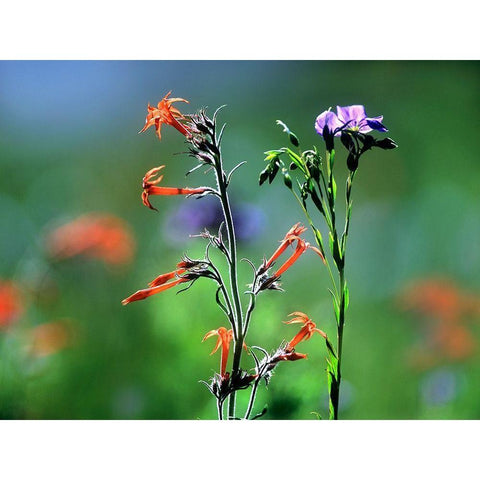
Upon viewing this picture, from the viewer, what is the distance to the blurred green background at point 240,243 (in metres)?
2.26

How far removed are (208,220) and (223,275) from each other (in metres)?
0.25

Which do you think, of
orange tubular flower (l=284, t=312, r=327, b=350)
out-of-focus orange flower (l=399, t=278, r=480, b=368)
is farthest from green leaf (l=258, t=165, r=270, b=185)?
out-of-focus orange flower (l=399, t=278, r=480, b=368)

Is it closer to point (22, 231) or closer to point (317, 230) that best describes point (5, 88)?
point (22, 231)

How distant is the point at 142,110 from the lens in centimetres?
229

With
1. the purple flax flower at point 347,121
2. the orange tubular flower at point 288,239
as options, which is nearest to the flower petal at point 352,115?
the purple flax flower at point 347,121

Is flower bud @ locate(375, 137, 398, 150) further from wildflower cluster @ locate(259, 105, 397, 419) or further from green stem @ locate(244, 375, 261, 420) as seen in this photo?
green stem @ locate(244, 375, 261, 420)

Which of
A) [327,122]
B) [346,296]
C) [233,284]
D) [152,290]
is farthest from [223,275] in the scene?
[327,122]

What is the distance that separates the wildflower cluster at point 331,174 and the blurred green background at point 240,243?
42mm

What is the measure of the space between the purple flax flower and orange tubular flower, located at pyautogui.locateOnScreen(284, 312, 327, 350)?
0.79m

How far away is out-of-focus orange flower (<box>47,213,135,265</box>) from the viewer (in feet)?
7.50

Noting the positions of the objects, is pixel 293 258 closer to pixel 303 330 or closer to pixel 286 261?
pixel 286 261

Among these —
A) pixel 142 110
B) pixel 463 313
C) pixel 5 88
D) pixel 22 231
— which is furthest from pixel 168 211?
pixel 463 313

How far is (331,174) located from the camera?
228cm

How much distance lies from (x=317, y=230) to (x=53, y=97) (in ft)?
4.23
